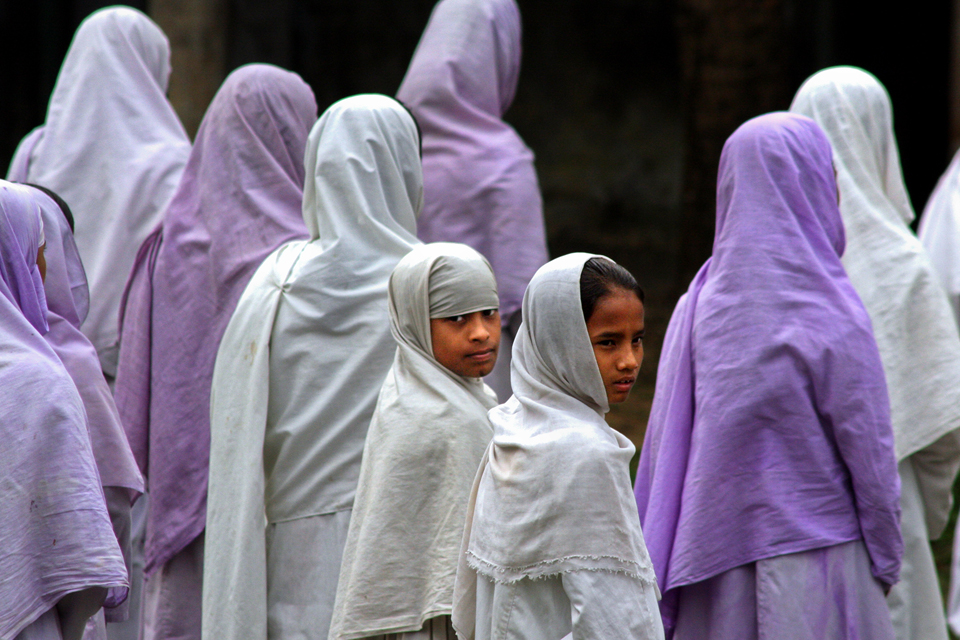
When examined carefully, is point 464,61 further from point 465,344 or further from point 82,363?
point 465,344

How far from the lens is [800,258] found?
117 inches

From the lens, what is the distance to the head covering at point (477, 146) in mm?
4594

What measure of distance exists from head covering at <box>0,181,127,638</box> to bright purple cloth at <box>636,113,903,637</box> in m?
1.22

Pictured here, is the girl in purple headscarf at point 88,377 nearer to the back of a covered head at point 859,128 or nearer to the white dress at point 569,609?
the white dress at point 569,609

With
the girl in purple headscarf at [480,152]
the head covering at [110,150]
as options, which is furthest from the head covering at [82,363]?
the girl in purple headscarf at [480,152]

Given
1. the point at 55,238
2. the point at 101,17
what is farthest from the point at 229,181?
the point at 101,17

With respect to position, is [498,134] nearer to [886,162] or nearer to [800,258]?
[886,162]

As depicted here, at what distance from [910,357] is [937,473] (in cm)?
32

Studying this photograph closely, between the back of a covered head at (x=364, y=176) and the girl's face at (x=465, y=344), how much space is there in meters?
0.54

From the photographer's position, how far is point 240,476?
10.6 feet

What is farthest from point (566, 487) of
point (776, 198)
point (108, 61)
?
point (108, 61)

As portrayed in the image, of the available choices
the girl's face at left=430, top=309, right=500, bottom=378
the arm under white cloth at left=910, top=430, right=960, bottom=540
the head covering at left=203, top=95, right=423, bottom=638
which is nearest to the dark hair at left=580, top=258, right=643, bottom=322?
the girl's face at left=430, top=309, right=500, bottom=378

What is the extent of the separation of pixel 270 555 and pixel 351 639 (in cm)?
57

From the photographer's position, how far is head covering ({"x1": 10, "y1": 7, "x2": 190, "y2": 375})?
4.52 metres
